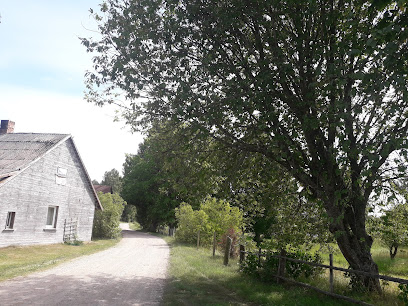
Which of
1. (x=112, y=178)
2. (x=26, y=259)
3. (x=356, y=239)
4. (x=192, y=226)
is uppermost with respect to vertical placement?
(x=112, y=178)

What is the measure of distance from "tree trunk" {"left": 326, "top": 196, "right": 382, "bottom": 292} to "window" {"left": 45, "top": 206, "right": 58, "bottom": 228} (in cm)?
1975

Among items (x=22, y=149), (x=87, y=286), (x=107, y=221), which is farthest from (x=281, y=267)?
(x=107, y=221)

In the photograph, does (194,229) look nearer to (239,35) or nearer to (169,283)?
(169,283)

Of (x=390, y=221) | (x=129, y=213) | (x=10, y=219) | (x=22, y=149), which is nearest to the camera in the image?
(x=390, y=221)

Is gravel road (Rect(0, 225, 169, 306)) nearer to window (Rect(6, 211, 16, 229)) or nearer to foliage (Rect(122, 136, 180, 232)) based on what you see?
window (Rect(6, 211, 16, 229))

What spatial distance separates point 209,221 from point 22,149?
14070 mm

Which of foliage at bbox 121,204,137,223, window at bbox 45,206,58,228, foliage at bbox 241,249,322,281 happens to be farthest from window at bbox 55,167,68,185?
foliage at bbox 121,204,137,223

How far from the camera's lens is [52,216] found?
904 inches

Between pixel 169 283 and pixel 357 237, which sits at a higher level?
pixel 357 237

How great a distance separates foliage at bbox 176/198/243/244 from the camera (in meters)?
21.4

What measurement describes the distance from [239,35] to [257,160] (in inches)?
160

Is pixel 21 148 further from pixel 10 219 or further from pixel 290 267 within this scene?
pixel 290 267

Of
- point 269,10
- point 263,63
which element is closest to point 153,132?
point 263,63

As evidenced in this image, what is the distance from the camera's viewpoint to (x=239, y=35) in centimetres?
918
